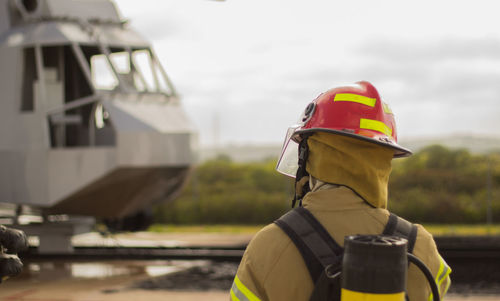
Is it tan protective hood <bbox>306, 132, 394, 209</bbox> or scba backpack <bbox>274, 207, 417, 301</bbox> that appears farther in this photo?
tan protective hood <bbox>306, 132, 394, 209</bbox>

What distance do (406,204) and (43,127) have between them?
9.03 m

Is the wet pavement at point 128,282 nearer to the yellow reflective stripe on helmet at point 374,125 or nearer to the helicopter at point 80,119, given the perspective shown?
the helicopter at point 80,119

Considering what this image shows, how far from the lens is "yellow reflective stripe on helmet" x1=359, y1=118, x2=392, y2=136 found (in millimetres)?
2111

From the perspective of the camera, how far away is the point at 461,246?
37.0 feet

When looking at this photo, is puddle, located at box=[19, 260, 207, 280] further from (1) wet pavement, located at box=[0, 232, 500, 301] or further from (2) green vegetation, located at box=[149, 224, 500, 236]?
(2) green vegetation, located at box=[149, 224, 500, 236]

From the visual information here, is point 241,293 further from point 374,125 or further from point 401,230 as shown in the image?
point 374,125

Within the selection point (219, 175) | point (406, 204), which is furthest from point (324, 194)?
point (219, 175)

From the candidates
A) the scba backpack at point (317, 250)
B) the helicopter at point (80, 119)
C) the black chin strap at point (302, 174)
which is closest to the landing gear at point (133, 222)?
the helicopter at point (80, 119)

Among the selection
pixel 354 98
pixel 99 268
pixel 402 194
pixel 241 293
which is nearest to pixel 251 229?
pixel 402 194

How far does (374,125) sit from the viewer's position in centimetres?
213

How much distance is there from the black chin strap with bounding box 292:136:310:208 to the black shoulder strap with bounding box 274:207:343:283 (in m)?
0.22

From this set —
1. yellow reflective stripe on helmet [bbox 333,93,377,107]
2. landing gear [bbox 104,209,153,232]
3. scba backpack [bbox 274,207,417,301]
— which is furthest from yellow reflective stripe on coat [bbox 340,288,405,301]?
landing gear [bbox 104,209,153,232]

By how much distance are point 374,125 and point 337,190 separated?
0.85 ft

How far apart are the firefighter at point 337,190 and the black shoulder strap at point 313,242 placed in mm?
19
